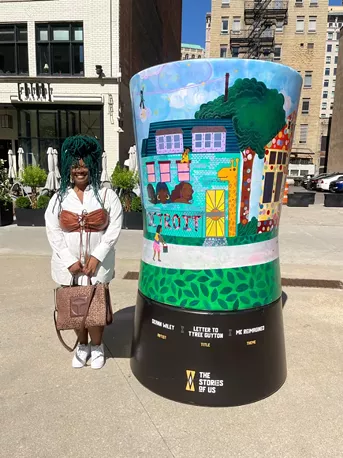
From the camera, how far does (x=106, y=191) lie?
2926mm

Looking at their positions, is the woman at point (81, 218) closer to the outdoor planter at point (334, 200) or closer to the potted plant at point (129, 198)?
the potted plant at point (129, 198)

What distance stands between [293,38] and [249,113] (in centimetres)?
5715

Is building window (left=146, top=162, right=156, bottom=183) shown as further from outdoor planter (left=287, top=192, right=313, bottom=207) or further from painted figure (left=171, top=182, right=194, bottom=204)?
outdoor planter (left=287, top=192, right=313, bottom=207)

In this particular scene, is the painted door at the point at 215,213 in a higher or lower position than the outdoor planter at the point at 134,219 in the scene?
higher

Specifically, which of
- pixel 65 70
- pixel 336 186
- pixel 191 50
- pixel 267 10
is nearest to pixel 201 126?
pixel 65 70

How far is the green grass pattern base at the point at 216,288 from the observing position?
2635mm

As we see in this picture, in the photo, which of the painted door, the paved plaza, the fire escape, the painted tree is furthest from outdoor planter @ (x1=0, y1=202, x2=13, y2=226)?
the fire escape

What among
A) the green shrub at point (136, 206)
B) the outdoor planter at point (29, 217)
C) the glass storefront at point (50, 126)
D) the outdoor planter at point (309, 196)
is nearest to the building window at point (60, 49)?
the glass storefront at point (50, 126)

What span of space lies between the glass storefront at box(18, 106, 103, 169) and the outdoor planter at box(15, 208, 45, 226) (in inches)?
335

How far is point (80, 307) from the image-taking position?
282 centimetres

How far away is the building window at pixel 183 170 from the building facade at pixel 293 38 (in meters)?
49.5

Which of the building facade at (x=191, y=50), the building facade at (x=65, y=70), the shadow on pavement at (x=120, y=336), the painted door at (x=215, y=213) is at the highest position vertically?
the building facade at (x=191, y=50)

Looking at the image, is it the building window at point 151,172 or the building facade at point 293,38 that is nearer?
the building window at point 151,172

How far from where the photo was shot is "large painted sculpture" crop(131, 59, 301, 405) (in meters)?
2.42
